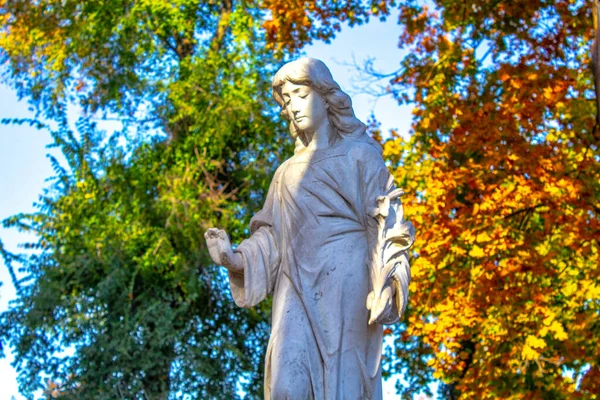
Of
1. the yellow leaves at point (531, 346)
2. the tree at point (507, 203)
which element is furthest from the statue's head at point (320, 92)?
the yellow leaves at point (531, 346)

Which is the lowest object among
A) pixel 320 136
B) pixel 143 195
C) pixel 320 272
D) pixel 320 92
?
pixel 320 272

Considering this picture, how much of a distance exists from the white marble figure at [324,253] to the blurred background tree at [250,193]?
769 centimetres

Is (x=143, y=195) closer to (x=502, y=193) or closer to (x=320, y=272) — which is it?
(x=502, y=193)

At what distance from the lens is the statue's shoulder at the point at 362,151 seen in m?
8.09

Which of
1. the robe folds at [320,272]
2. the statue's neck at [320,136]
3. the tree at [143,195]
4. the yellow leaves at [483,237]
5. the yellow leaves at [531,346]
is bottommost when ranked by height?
the robe folds at [320,272]

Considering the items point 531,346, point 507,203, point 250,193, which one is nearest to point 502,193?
point 507,203

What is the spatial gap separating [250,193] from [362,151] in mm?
14806

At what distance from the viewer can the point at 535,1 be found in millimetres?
16625

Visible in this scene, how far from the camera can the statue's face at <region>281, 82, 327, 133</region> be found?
8.16 metres

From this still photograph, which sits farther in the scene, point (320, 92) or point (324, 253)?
point (320, 92)

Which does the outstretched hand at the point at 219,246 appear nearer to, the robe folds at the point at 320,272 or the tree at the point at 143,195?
the robe folds at the point at 320,272

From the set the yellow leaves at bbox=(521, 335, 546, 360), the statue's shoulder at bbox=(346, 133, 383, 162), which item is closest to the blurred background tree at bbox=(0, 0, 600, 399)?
the yellow leaves at bbox=(521, 335, 546, 360)

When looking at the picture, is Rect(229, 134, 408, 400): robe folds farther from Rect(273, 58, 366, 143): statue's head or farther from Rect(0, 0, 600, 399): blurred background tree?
Rect(0, 0, 600, 399): blurred background tree

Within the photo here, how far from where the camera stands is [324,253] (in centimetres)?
784
